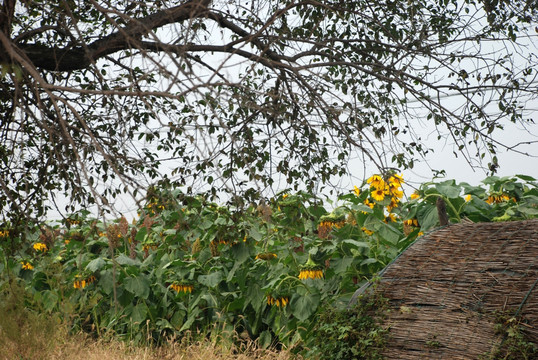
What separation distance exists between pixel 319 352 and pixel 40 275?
3299 millimetres

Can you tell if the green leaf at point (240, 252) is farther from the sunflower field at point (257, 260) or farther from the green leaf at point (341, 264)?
the green leaf at point (341, 264)

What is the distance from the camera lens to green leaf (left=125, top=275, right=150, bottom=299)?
527 centimetres

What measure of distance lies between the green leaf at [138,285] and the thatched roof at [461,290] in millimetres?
2177

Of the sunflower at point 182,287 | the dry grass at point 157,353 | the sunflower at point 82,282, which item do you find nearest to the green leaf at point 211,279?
the sunflower at point 182,287

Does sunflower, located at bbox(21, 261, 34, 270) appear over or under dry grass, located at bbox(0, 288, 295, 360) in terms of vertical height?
over

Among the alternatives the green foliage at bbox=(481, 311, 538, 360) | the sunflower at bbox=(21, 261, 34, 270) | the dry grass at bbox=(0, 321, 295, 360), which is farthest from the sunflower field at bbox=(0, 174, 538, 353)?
the green foliage at bbox=(481, 311, 538, 360)

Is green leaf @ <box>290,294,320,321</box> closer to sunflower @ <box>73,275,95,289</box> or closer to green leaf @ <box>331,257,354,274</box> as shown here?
green leaf @ <box>331,257,354,274</box>

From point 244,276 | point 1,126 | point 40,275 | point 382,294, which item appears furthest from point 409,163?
point 40,275

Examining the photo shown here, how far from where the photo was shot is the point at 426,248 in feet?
12.9

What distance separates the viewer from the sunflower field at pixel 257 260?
14.6ft

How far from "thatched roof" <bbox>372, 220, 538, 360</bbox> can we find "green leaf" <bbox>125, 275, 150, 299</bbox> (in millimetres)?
2177

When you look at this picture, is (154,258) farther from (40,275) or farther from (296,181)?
(296,181)

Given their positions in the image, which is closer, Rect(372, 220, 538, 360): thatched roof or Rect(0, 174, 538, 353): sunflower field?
Rect(372, 220, 538, 360): thatched roof

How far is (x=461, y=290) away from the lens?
3568 millimetres
